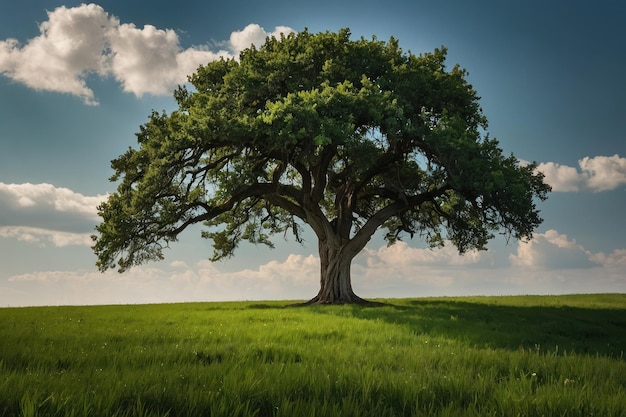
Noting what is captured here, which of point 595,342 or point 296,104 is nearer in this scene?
point 595,342

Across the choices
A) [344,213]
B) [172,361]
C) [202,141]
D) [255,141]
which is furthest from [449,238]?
[172,361]

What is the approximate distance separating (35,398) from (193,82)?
2833cm

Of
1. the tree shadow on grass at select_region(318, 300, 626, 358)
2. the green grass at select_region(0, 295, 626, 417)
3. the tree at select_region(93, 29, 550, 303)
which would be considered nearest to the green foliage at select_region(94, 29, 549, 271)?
the tree at select_region(93, 29, 550, 303)

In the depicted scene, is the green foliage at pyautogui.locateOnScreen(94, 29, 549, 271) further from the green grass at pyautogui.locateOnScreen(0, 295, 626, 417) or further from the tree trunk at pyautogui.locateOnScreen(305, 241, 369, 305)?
the green grass at pyautogui.locateOnScreen(0, 295, 626, 417)

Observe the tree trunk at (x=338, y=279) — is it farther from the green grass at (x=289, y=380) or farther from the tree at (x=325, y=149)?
the green grass at (x=289, y=380)

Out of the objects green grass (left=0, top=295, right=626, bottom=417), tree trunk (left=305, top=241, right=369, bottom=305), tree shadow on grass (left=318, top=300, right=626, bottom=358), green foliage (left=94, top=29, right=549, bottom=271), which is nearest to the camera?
green grass (left=0, top=295, right=626, bottom=417)

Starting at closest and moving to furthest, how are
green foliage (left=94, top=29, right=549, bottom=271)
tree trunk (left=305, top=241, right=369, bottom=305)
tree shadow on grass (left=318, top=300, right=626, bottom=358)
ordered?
tree shadow on grass (left=318, top=300, right=626, bottom=358) → green foliage (left=94, top=29, right=549, bottom=271) → tree trunk (left=305, top=241, right=369, bottom=305)

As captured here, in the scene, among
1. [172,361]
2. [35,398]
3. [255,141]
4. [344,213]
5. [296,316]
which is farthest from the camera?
[344,213]

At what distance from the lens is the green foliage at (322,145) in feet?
80.8

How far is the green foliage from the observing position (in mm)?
24641

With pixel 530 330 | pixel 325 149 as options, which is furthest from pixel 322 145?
pixel 530 330

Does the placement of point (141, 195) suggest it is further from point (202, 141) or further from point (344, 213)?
point (344, 213)

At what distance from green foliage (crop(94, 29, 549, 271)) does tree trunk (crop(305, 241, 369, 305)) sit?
2.30 ft

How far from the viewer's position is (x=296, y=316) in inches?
798
